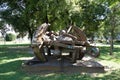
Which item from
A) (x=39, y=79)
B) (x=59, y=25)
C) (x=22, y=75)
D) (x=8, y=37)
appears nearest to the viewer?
(x=39, y=79)

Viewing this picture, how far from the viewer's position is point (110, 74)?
1083cm

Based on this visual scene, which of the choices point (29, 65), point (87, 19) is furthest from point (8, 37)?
point (29, 65)

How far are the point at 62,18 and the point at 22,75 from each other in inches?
771

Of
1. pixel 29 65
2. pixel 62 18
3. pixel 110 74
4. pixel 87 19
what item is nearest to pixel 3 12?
pixel 62 18

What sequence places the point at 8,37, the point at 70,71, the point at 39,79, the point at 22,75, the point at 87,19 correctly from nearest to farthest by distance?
the point at 39,79
the point at 22,75
the point at 70,71
the point at 87,19
the point at 8,37

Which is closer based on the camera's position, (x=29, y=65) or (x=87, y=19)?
(x=29, y=65)

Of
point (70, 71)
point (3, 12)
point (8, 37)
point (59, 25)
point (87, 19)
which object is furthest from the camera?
point (8, 37)

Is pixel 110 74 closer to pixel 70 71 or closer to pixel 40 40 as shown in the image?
pixel 70 71

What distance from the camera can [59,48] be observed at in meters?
11.6

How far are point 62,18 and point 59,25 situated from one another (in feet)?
6.15

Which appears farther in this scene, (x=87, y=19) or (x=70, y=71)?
(x=87, y=19)

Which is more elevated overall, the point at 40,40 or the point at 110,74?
the point at 40,40

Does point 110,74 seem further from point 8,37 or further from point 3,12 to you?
point 8,37

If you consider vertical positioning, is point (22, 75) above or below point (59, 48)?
below
